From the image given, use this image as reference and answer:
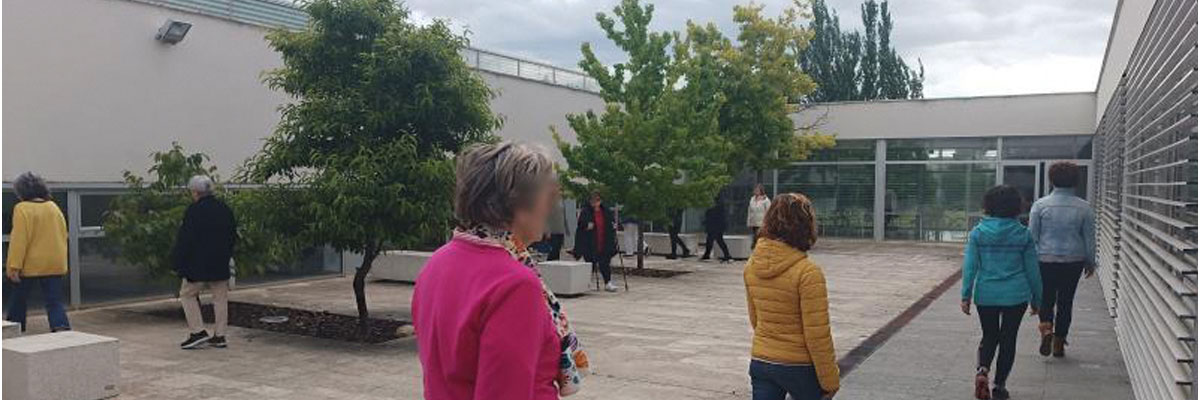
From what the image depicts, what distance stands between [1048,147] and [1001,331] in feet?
68.0

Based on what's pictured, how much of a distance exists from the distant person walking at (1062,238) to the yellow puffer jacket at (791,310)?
435 centimetres

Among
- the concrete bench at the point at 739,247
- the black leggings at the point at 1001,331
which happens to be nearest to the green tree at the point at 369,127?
the black leggings at the point at 1001,331

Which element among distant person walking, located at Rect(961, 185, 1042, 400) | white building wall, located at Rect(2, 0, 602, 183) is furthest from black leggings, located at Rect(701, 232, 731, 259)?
distant person walking, located at Rect(961, 185, 1042, 400)

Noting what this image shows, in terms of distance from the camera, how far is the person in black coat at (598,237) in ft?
44.1

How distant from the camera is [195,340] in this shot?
827 cm

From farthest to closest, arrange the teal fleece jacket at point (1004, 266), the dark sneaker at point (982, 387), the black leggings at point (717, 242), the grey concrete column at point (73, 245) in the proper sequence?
the black leggings at point (717, 242) < the grey concrete column at point (73, 245) < the dark sneaker at point (982, 387) < the teal fleece jacket at point (1004, 266)

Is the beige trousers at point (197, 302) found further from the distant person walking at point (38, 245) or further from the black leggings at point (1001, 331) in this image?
the black leggings at point (1001, 331)

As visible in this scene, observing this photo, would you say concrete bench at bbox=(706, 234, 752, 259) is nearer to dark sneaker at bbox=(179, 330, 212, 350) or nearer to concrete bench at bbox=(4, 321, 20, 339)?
dark sneaker at bbox=(179, 330, 212, 350)

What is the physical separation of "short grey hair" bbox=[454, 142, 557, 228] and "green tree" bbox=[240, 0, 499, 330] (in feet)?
21.0

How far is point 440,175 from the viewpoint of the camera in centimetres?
854

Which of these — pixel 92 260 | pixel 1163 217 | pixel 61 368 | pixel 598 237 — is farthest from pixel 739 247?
pixel 61 368

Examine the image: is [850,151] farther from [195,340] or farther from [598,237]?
[195,340]

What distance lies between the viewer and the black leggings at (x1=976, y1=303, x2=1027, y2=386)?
6215 mm

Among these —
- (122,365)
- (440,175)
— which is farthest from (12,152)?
(440,175)
